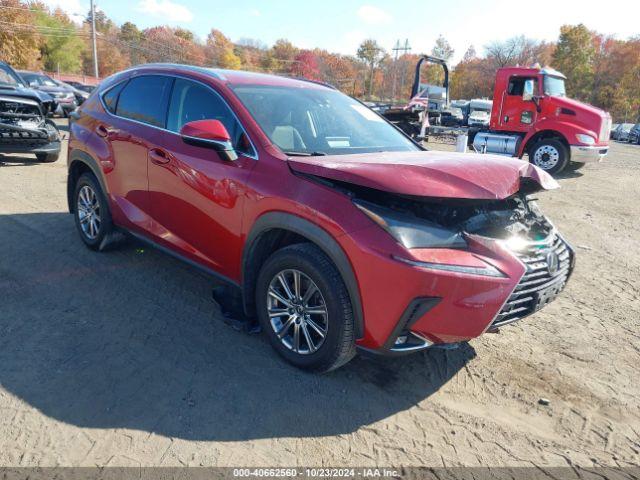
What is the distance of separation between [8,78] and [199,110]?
28.1 ft

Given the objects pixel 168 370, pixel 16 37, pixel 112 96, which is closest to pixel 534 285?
pixel 168 370

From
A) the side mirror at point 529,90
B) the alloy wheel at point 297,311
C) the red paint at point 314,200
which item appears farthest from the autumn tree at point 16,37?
the alloy wheel at point 297,311

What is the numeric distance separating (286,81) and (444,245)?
234 centimetres

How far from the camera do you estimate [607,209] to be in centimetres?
877

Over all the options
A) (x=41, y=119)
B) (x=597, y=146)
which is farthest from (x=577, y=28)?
(x=41, y=119)

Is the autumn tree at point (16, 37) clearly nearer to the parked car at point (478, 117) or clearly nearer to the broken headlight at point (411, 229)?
the parked car at point (478, 117)

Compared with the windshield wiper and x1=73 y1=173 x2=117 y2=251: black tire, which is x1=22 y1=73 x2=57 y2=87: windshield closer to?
x1=73 y1=173 x2=117 y2=251: black tire

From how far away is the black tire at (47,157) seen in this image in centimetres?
965

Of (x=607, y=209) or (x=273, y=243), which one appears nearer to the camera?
(x=273, y=243)

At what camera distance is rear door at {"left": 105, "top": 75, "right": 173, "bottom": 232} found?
4.00 meters

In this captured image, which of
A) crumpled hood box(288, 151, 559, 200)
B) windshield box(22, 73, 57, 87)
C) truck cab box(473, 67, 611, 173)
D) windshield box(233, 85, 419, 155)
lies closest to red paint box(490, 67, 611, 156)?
truck cab box(473, 67, 611, 173)

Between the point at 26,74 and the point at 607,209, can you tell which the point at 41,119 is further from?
the point at 26,74

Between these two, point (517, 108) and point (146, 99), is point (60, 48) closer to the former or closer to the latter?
point (517, 108)

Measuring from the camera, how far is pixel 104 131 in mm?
4500
